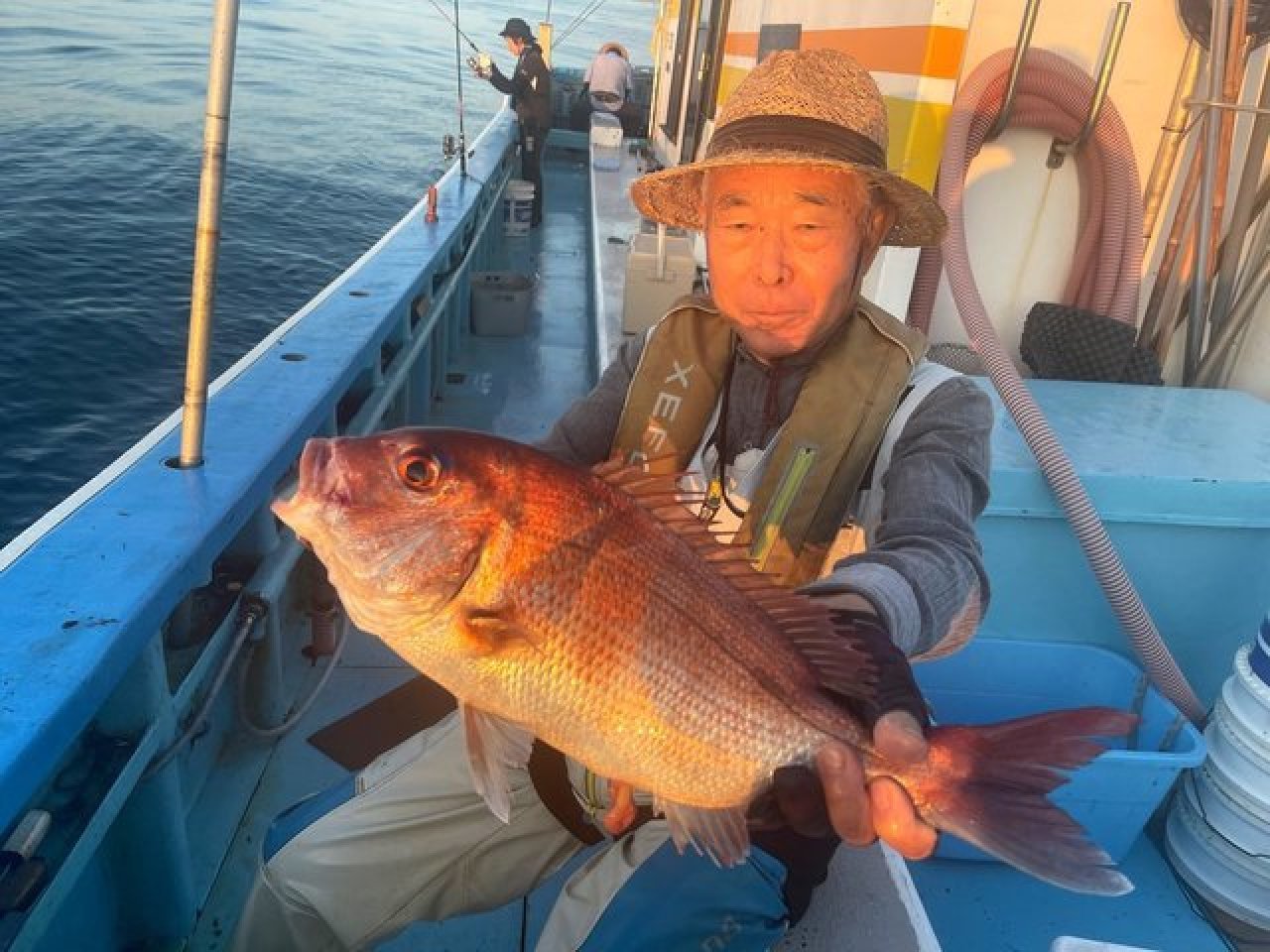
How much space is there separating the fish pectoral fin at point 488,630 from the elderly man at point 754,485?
1.68 ft

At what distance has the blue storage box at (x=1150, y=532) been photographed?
9.01 feet

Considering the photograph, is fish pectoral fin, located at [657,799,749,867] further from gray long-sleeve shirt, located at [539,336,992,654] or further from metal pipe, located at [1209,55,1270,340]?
metal pipe, located at [1209,55,1270,340]

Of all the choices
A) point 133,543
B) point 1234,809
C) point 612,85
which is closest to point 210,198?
point 133,543

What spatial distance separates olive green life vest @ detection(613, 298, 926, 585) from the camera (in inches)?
71.9

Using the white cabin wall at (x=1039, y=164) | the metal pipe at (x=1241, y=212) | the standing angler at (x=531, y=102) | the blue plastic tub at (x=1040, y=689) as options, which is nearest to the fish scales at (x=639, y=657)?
the blue plastic tub at (x=1040, y=689)

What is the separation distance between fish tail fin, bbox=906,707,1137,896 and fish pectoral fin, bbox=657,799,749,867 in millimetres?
292

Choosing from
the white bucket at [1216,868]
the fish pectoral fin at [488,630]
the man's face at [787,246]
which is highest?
the man's face at [787,246]

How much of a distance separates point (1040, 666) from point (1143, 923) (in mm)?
792

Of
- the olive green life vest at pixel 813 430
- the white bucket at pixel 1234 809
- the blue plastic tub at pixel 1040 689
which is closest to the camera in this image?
the olive green life vest at pixel 813 430

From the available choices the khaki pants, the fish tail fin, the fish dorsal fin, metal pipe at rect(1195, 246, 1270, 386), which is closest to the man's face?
the fish dorsal fin

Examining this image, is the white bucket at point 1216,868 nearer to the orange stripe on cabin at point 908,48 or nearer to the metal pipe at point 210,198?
the orange stripe on cabin at point 908,48

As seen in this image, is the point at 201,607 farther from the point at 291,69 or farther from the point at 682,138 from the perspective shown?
the point at 291,69

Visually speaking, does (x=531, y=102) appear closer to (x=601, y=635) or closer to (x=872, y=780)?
(x=601, y=635)

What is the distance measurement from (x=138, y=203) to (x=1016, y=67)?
11.0 m
